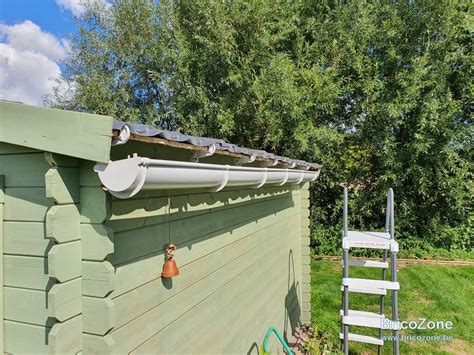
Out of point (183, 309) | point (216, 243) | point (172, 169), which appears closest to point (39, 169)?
point (172, 169)

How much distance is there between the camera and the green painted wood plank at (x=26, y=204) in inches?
53.2

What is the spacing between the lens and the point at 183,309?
2016 mm

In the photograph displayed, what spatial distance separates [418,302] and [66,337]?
6.56 meters

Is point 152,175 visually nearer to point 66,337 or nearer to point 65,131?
point 65,131

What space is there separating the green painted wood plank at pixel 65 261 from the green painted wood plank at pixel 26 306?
0.18 m

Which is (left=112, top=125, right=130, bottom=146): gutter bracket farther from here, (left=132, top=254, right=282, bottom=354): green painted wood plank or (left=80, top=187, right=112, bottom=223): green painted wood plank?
(left=132, top=254, right=282, bottom=354): green painted wood plank

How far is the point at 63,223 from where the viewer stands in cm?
125

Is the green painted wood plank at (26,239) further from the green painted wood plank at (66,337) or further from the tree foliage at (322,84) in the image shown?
the tree foliage at (322,84)

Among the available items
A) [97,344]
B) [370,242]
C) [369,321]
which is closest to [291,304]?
[369,321]

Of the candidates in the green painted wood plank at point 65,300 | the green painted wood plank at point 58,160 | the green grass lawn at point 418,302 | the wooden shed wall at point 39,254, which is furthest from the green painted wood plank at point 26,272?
the green grass lawn at point 418,302

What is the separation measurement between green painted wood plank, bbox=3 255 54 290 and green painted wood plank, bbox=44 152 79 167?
0.39 meters

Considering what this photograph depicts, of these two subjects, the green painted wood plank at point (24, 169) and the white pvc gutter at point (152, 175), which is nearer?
the white pvc gutter at point (152, 175)

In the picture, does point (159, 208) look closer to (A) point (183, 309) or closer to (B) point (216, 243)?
(A) point (183, 309)

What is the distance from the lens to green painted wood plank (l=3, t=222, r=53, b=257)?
135cm
